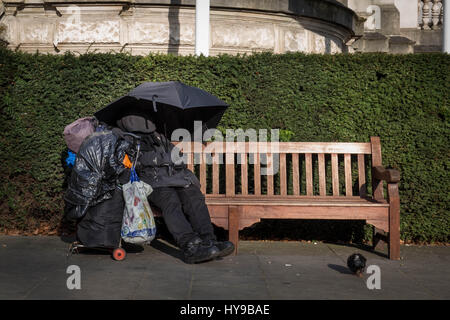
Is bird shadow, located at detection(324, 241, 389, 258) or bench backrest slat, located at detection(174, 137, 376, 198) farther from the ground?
bench backrest slat, located at detection(174, 137, 376, 198)

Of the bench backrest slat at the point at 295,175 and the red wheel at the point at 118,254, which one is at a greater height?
the bench backrest slat at the point at 295,175

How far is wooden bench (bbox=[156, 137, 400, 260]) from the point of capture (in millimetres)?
5637

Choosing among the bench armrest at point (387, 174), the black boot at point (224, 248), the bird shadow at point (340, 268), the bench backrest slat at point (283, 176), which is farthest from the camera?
the bench backrest slat at point (283, 176)

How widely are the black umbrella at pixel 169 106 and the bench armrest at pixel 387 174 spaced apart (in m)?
1.69

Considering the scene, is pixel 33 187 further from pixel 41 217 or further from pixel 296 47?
pixel 296 47

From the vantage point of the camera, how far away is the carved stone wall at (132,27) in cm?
999

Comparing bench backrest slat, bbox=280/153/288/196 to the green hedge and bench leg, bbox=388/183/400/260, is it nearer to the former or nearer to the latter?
the green hedge

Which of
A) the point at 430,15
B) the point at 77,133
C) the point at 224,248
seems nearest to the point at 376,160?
the point at 224,248

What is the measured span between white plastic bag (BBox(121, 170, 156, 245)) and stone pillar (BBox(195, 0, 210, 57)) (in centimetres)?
262

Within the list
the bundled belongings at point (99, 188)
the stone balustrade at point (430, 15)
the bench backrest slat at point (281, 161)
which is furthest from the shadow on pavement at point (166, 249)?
the stone balustrade at point (430, 15)

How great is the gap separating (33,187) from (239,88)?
255 centimetres

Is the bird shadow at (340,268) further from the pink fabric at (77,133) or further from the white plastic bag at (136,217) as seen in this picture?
the pink fabric at (77,133)

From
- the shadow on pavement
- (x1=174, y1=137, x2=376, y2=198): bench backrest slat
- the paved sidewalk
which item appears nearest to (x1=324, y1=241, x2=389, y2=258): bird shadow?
the paved sidewalk
